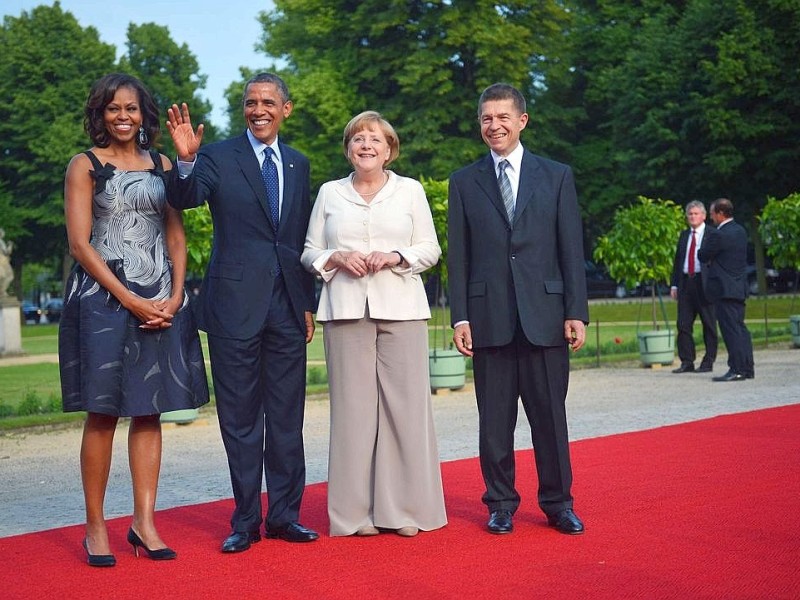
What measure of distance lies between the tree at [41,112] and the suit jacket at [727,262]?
127 feet

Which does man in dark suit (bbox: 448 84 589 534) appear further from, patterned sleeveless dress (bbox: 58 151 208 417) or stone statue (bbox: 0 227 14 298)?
stone statue (bbox: 0 227 14 298)

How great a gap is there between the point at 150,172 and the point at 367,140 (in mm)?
1198

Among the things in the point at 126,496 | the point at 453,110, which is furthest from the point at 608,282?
the point at 126,496

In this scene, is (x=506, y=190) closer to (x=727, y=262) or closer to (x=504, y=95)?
(x=504, y=95)

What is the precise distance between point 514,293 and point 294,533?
1757 millimetres

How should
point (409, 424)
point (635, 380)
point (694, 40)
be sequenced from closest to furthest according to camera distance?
point (409, 424) → point (635, 380) → point (694, 40)

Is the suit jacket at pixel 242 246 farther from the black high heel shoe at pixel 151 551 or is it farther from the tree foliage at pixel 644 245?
the tree foliage at pixel 644 245

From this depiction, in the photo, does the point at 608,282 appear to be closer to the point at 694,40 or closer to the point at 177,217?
the point at 694,40

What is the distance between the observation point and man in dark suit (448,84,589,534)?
676cm

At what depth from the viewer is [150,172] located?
6371 millimetres

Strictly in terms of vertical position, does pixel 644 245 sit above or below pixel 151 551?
above

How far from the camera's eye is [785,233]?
22984 millimetres

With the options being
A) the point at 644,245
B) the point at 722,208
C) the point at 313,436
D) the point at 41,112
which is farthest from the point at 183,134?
the point at 41,112

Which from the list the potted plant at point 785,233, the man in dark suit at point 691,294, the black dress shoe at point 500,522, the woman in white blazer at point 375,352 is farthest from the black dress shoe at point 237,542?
the potted plant at point 785,233
